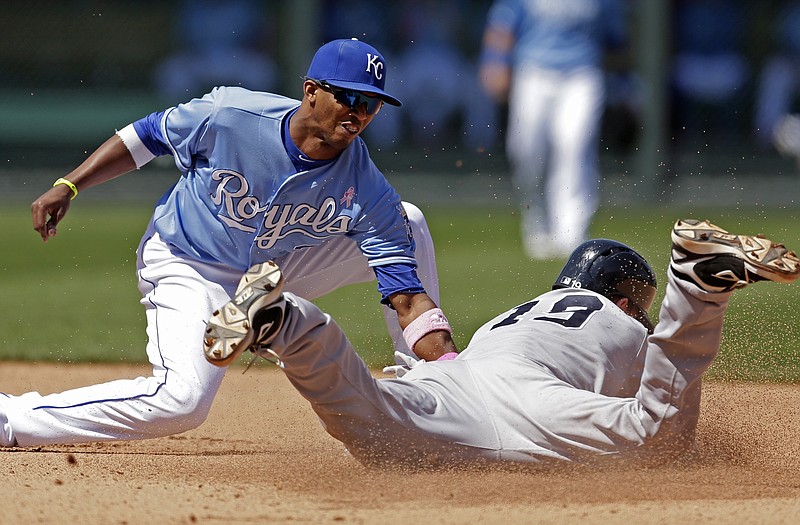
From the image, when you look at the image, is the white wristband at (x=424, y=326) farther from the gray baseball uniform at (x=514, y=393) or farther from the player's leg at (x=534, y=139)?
the player's leg at (x=534, y=139)

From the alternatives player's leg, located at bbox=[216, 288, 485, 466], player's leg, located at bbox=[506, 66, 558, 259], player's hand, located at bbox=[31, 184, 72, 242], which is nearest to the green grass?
player's leg, located at bbox=[506, 66, 558, 259]

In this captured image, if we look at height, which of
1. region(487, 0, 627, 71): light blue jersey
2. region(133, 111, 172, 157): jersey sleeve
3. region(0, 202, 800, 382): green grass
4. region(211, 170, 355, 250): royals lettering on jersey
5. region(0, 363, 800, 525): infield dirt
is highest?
region(133, 111, 172, 157): jersey sleeve

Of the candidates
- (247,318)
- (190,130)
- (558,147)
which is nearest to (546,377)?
(247,318)

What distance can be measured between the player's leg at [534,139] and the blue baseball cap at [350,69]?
580 cm

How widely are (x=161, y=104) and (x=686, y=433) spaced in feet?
38.9

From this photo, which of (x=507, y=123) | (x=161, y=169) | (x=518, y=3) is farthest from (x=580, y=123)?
(x=161, y=169)

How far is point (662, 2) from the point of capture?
1366 cm

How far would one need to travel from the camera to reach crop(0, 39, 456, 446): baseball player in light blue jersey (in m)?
4.24

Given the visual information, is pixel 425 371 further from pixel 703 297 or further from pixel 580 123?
pixel 580 123

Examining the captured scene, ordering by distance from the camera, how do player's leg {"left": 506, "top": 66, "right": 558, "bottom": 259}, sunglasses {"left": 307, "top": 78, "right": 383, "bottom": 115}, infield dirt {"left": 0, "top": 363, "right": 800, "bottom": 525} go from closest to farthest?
1. infield dirt {"left": 0, "top": 363, "right": 800, "bottom": 525}
2. sunglasses {"left": 307, "top": 78, "right": 383, "bottom": 115}
3. player's leg {"left": 506, "top": 66, "right": 558, "bottom": 259}

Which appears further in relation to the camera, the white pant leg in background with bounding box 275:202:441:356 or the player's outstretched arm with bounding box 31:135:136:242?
the white pant leg in background with bounding box 275:202:441:356

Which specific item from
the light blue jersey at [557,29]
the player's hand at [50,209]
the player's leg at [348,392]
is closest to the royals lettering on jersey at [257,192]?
the player's hand at [50,209]

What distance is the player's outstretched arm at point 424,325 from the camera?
13.9ft

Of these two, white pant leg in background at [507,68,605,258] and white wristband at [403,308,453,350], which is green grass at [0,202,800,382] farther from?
white wristband at [403,308,453,350]
